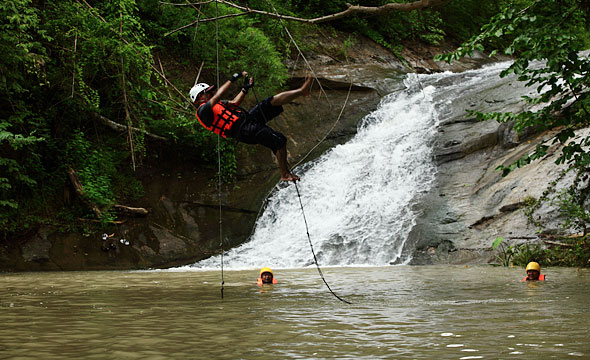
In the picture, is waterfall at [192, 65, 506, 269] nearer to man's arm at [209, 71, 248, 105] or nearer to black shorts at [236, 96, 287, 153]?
black shorts at [236, 96, 287, 153]

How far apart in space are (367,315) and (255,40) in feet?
51.1

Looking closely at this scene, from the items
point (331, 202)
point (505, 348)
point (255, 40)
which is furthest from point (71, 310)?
point (255, 40)

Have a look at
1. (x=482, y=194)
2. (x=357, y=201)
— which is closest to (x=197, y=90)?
(x=482, y=194)

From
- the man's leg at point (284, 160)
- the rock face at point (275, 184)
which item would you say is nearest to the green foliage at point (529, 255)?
the rock face at point (275, 184)

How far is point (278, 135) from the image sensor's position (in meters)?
7.30

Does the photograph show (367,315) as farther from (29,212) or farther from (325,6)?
(325,6)

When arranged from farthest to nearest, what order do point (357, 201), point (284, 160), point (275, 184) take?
point (275, 184) → point (357, 201) → point (284, 160)

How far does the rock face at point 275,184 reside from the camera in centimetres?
1542

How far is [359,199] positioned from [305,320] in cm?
1272

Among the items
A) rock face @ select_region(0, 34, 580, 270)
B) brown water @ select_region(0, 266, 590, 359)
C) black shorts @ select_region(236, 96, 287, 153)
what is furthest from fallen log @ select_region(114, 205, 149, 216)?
black shorts @ select_region(236, 96, 287, 153)

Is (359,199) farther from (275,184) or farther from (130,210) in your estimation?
(130,210)

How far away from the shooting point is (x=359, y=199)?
18.7 meters

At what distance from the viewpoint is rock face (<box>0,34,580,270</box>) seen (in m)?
15.4

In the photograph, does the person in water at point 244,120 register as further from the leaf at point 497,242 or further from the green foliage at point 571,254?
the leaf at point 497,242
